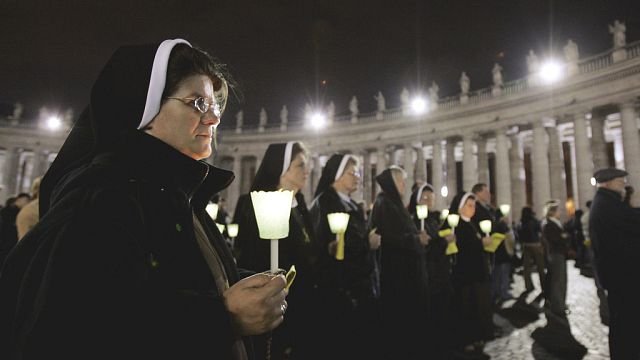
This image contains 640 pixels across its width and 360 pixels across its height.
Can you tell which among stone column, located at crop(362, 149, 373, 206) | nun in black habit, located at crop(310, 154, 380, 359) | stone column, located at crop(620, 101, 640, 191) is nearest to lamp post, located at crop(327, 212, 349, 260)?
nun in black habit, located at crop(310, 154, 380, 359)

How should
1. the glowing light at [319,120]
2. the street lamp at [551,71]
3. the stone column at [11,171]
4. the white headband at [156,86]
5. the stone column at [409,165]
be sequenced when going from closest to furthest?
the white headband at [156,86], the street lamp at [551,71], the stone column at [409,165], the stone column at [11,171], the glowing light at [319,120]

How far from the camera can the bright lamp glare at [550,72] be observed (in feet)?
99.0

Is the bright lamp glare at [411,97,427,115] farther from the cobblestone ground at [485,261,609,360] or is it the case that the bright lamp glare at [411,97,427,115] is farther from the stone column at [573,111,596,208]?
the cobblestone ground at [485,261,609,360]

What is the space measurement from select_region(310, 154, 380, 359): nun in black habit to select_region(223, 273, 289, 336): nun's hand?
12.8 ft

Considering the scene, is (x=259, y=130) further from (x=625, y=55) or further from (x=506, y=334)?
(x=506, y=334)

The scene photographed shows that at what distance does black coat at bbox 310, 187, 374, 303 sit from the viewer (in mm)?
6199

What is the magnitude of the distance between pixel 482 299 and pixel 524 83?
31.5m

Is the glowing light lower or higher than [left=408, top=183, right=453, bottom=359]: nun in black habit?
higher

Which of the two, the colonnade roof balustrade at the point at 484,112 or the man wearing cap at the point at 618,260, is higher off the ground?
the colonnade roof balustrade at the point at 484,112

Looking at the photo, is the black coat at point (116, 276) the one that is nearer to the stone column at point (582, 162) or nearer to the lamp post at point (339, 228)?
the lamp post at point (339, 228)

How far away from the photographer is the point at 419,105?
40938 mm

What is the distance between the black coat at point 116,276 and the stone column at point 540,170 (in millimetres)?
34035

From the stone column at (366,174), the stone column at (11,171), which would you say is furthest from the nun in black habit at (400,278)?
the stone column at (11,171)

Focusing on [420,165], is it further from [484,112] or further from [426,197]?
[426,197]
